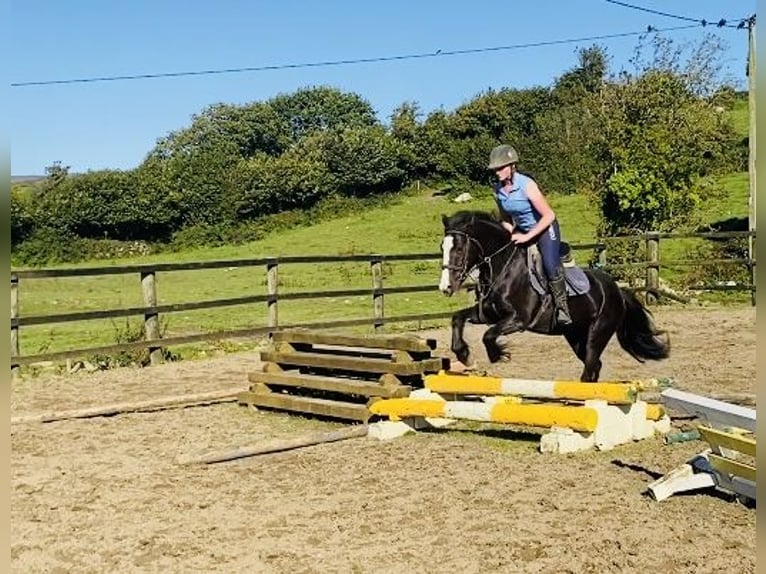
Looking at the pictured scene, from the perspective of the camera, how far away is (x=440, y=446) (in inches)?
274

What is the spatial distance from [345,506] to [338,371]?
358 cm

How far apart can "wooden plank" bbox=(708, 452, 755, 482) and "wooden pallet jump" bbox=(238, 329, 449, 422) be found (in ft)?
9.48

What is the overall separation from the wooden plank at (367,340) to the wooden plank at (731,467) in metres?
2.97

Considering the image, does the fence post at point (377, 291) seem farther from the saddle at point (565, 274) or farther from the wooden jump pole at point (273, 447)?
the wooden jump pole at point (273, 447)

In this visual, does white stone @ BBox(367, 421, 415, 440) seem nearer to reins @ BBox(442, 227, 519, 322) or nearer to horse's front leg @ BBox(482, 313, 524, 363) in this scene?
horse's front leg @ BBox(482, 313, 524, 363)

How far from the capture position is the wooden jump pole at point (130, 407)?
802cm

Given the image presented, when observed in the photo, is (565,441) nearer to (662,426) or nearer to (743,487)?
(662,426)

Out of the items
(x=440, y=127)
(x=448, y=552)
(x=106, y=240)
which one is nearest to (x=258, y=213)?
(x=106, y=240)

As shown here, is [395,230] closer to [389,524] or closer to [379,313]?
[379,313]

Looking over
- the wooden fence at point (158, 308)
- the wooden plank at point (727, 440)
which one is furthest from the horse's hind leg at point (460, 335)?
the wooden fence at point (158, 308)

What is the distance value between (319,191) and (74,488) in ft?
126

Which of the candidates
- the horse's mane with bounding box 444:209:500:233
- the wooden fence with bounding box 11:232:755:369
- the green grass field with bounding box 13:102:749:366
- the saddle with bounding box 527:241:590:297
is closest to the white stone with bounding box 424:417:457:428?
the saddle with bounding box 527:241:590:297

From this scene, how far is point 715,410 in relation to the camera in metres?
5.21

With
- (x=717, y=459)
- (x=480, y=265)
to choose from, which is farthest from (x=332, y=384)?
(x=717, y=459)
